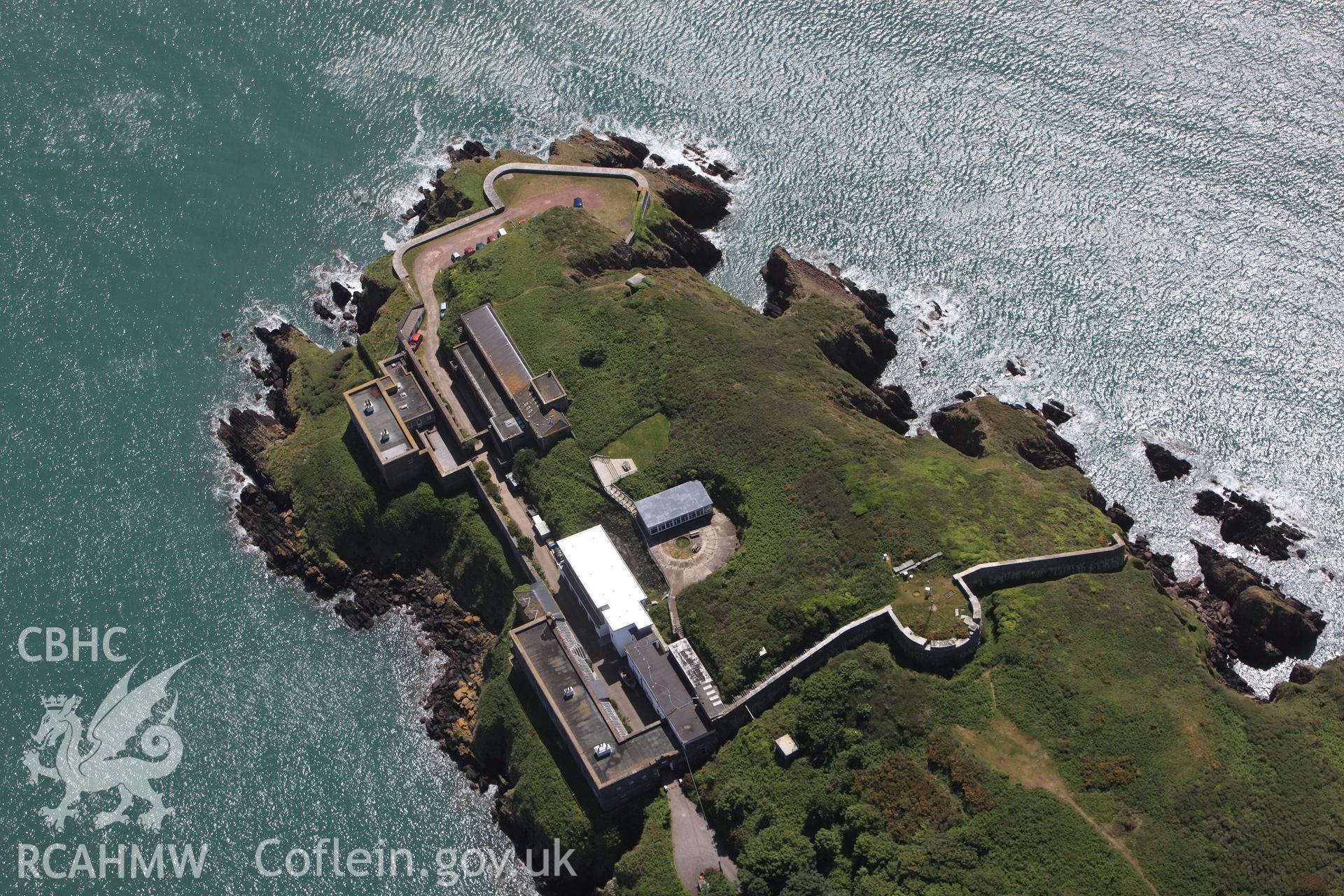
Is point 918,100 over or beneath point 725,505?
over

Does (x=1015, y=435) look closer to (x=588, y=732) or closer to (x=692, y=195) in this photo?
(x=692, y=195)

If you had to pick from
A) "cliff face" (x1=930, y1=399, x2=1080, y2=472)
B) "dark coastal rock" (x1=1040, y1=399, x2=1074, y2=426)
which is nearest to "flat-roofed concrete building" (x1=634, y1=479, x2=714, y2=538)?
"cliff face" (x1=930, y1=399, x2=1080, y2=472)

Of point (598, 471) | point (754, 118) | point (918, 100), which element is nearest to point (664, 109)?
point (754, 118)

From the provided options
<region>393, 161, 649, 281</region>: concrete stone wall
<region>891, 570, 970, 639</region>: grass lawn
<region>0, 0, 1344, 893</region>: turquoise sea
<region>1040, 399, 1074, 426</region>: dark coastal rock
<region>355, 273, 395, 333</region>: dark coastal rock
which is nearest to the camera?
<region>891, 570, 970, 639</region>: grass lawn

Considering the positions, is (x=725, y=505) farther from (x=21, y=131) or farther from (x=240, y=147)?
(x=21, y=131)

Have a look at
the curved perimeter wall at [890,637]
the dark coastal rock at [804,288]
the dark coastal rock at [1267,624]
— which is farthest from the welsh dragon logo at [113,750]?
the dark coastal rock at [1267,624]

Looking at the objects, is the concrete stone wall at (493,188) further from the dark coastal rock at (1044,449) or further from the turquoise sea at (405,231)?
the dark coastal rock at (1044,449)

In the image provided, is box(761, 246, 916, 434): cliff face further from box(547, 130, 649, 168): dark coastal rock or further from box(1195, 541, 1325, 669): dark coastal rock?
box(1195, 541, 1325, 669): dark coastal rock
